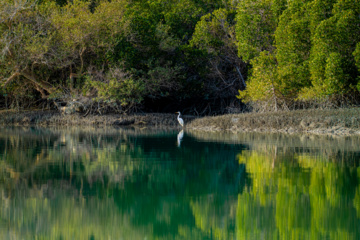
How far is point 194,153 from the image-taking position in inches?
414

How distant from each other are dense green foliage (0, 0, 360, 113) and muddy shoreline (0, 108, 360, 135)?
2.93ft

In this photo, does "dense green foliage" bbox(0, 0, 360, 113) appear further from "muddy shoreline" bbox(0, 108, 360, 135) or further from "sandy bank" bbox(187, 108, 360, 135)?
"sandy bank" bbox(187, 108, 360, 135)

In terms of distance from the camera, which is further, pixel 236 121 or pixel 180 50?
pixel 180 50

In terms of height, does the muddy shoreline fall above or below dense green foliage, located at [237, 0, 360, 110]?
below

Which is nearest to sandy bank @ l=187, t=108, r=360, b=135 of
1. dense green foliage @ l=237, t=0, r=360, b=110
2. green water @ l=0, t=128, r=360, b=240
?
dense green foliage @ l=237, t=0, r=360, b=110

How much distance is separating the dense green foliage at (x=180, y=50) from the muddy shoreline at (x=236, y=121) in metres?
0.89

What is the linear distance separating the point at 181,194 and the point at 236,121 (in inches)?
479

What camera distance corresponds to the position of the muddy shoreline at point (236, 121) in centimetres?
1538

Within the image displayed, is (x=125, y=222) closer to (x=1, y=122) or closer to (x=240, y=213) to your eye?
(x=240, y=213)

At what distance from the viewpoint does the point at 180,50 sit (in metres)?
24.2

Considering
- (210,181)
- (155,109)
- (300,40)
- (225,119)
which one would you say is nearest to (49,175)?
(210,181)

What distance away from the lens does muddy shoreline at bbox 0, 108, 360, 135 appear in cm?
1538

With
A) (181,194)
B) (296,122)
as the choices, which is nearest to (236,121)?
(296,122)

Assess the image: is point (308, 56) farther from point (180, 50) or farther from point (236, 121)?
point (180, 50)
